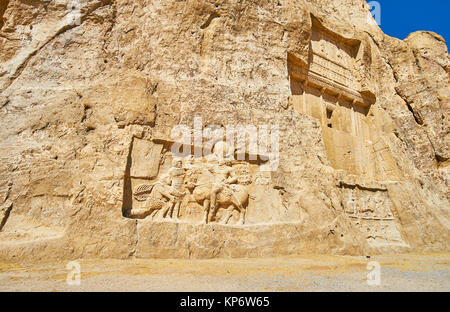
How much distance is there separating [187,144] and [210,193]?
4.09 ft

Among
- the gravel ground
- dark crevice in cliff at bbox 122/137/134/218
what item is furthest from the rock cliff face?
the gravel ground

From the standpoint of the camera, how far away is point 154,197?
6809 mm

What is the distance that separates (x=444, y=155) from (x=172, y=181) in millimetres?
9704

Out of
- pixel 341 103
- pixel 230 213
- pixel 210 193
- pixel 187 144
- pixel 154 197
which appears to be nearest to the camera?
pixel 154 197

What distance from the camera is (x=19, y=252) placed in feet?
18.3

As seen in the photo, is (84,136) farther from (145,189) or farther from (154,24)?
(154,24)

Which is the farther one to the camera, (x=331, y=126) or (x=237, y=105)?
(x=331, y=126)

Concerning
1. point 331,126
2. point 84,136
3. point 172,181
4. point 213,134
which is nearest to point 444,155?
point 331,126

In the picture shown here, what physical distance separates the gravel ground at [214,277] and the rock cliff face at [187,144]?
930 millimetres

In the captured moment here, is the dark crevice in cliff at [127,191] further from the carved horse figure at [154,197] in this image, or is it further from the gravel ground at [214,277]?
the gravel ground at [214,277]

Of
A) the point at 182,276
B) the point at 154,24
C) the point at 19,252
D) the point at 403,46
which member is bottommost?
the point at 182,276

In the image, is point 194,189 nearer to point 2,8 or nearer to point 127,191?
point 127,191

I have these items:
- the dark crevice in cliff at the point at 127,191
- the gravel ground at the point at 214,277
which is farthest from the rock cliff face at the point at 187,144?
the gravel ground at the point at 214,277

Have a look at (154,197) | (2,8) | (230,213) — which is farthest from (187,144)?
(2,8)
